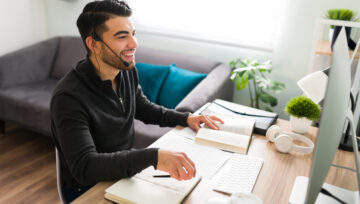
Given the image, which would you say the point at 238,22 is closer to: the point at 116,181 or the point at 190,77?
the point at 190,77

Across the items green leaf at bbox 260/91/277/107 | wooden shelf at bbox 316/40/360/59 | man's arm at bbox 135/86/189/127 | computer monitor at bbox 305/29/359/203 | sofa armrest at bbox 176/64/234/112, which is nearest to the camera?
computer monitor at bbox 305/29/359/203

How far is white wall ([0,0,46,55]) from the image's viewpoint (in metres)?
3.16

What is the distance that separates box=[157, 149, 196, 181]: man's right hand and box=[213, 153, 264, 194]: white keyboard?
0.13 m

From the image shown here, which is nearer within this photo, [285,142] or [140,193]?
[140,193]

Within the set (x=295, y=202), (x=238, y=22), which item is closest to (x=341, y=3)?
(x=238, y=22)

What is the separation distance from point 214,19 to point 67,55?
1450 mm

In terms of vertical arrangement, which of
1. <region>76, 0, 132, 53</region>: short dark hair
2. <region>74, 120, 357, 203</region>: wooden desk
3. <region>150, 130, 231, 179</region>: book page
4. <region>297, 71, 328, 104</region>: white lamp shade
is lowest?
<region>150, 130, 231, 179</region>: book page

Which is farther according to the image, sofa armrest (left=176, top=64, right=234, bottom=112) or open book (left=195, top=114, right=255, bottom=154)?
sofa armrest (left=176, top=64, right=234, bottom=112)

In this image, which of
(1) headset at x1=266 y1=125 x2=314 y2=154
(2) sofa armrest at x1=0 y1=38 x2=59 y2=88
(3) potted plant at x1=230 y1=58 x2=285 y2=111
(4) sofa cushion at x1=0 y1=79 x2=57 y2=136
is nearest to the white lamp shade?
(1) headset at x1=266 y1=125 x2=314 y2=154

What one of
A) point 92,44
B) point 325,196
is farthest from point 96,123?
point 325,196

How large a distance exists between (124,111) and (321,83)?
803mm

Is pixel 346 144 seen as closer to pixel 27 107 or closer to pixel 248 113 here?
pixel 248 113

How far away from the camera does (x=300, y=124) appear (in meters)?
1.51

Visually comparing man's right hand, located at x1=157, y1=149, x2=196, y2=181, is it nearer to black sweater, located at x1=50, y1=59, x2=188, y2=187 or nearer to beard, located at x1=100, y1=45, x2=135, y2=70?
black sweater, located at x1=50, y1=59, x2=188, y2=187
